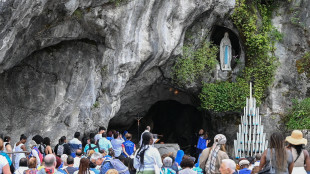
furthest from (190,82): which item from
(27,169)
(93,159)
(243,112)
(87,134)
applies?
(27,169)

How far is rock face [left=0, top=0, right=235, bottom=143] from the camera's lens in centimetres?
1539

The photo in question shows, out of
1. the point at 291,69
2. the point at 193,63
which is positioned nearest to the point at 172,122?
the point at 193,63

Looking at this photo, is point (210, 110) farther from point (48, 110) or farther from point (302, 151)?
point (302, 151)

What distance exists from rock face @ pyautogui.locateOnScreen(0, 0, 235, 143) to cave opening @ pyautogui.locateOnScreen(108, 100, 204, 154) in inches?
272

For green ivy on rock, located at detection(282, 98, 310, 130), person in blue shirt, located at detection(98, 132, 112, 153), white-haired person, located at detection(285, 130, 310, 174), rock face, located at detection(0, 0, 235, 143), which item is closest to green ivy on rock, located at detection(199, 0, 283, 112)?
green ivy on rock, located at detection(282, 98, 310, 130)

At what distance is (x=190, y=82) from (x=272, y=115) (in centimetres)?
319

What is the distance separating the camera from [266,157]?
7789mm

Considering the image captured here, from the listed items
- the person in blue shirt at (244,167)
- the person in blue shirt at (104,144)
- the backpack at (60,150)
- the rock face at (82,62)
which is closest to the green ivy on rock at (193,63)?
the rock face at (82,62)

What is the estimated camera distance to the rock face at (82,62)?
15.4 m

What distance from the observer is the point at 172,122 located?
25.6m

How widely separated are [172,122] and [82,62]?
9796mm

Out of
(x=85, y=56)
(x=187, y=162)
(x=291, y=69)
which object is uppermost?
(x=291, y=69)

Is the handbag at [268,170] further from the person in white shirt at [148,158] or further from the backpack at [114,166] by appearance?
the backpack at [114,166]

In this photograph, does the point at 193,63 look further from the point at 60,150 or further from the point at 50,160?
the point at 50,160
